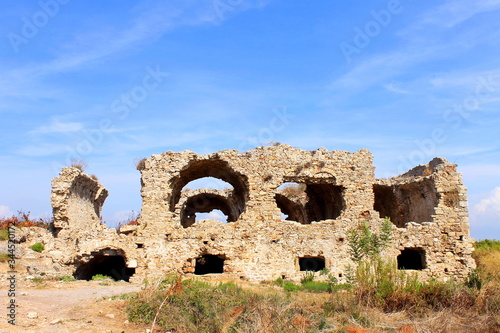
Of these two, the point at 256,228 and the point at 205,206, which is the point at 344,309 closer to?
the point at 256,228

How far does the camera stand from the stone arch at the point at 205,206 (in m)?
27.0

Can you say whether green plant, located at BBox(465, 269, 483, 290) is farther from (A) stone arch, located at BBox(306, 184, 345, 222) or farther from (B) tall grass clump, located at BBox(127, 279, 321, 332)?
(A) stone arch, located at BBox(306, 184, 345, 222)

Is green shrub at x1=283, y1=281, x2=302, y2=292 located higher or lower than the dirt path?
lower

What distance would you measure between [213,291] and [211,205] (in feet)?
55.6

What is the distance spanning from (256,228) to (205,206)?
11.2m

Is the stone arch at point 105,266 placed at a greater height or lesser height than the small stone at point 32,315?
greater

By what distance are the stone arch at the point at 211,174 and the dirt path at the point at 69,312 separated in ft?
21.4

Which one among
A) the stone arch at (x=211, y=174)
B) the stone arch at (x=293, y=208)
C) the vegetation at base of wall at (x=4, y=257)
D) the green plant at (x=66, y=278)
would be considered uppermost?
the stone arch at (x=211, y=174)

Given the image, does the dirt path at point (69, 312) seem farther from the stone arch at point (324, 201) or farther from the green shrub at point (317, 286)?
the stone arch at point (324, 201)

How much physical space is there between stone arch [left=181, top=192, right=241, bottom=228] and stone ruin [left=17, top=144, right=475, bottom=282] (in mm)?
6195

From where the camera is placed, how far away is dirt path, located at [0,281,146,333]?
33.2 feet

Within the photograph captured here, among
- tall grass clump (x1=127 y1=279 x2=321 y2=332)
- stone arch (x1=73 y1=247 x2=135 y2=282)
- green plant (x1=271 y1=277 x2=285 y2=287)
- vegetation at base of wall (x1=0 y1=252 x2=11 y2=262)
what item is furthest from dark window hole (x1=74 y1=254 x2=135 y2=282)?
tall grass clump (x1=127 y1=279 x2=321 y2=332)

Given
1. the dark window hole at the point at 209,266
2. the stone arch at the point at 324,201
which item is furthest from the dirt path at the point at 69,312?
the stone arch at the point at 324,201

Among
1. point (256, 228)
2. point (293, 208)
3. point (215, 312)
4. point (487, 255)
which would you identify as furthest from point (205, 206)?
point (215, 312)
